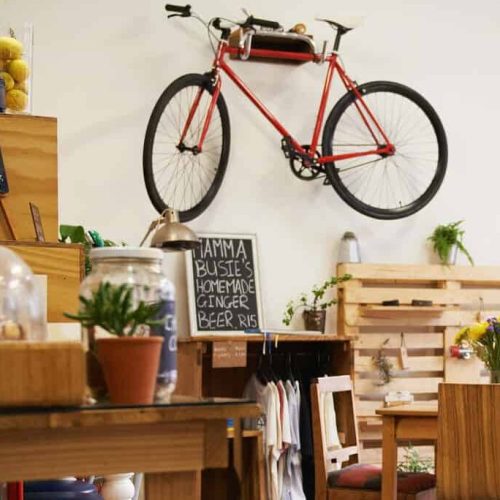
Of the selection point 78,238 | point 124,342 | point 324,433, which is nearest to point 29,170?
point 78,238

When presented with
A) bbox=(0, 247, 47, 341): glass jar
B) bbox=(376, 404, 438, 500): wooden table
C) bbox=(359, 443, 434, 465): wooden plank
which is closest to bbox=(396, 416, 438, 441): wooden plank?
Answer: bbox=(376, 404, 438, 500): wooden table

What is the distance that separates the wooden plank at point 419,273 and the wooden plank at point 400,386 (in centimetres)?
60

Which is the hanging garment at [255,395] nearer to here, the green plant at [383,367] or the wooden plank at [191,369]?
the wooden plank at [191,369]

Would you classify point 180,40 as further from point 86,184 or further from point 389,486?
point 389,486

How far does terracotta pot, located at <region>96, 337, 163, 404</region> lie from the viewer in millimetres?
1353

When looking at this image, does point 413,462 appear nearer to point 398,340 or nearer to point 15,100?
point 398,340

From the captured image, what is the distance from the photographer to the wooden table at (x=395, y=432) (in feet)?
13.5

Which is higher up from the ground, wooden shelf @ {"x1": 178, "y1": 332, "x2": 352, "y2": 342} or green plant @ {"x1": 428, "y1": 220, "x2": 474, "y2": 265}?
green plant @ {"x1": 428, "y1": 220, "x2": 474, "y2": 265}

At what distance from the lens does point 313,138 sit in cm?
593

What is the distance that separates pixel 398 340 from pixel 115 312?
499cm

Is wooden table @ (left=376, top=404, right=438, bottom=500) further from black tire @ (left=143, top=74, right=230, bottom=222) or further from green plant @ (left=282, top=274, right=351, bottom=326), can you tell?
black tire @ (left=143, top=74, right=230, bottom=222)

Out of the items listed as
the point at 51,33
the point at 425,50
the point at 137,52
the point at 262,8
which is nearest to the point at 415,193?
the point at 425,50

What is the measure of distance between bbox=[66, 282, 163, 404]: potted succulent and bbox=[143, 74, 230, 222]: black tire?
14.0ft

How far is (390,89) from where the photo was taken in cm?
617
